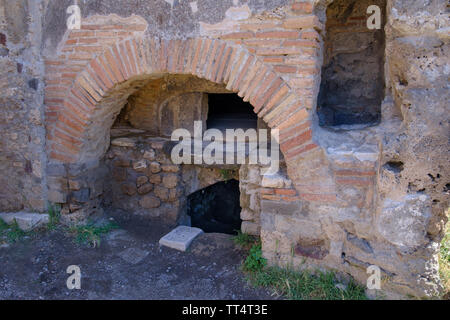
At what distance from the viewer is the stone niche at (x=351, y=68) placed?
3.50 m

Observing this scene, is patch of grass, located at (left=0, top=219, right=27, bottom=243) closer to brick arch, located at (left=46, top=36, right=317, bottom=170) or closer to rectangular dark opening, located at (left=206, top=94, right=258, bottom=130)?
brick arch, located at (left=46, top=36, right=317, bottom=170)

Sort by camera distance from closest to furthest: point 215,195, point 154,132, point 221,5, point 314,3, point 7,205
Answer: point 314,3, point 221,5, point 7,205, point 154,132, point 215,195

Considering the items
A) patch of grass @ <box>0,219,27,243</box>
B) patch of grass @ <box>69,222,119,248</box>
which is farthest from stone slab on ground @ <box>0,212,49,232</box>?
patch of grass @ <box>69,222,119,248</box>

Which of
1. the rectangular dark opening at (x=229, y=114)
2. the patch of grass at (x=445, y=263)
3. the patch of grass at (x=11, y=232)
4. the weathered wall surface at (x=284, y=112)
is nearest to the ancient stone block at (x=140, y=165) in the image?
the weathered wall surface at (x=284, y=112)

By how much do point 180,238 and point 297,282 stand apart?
4.77 feet

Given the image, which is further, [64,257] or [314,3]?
[64,257]

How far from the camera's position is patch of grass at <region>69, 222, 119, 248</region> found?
12.4 ft

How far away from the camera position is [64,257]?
3.47 metres

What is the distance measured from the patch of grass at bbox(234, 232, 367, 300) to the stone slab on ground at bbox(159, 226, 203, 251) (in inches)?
31.2

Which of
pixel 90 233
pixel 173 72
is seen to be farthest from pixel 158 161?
pixel 173 72

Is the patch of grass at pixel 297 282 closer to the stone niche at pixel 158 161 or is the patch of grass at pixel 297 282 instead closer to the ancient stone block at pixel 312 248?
the ancient stone block at pixel 312 248

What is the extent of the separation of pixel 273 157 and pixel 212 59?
110 centimetres
